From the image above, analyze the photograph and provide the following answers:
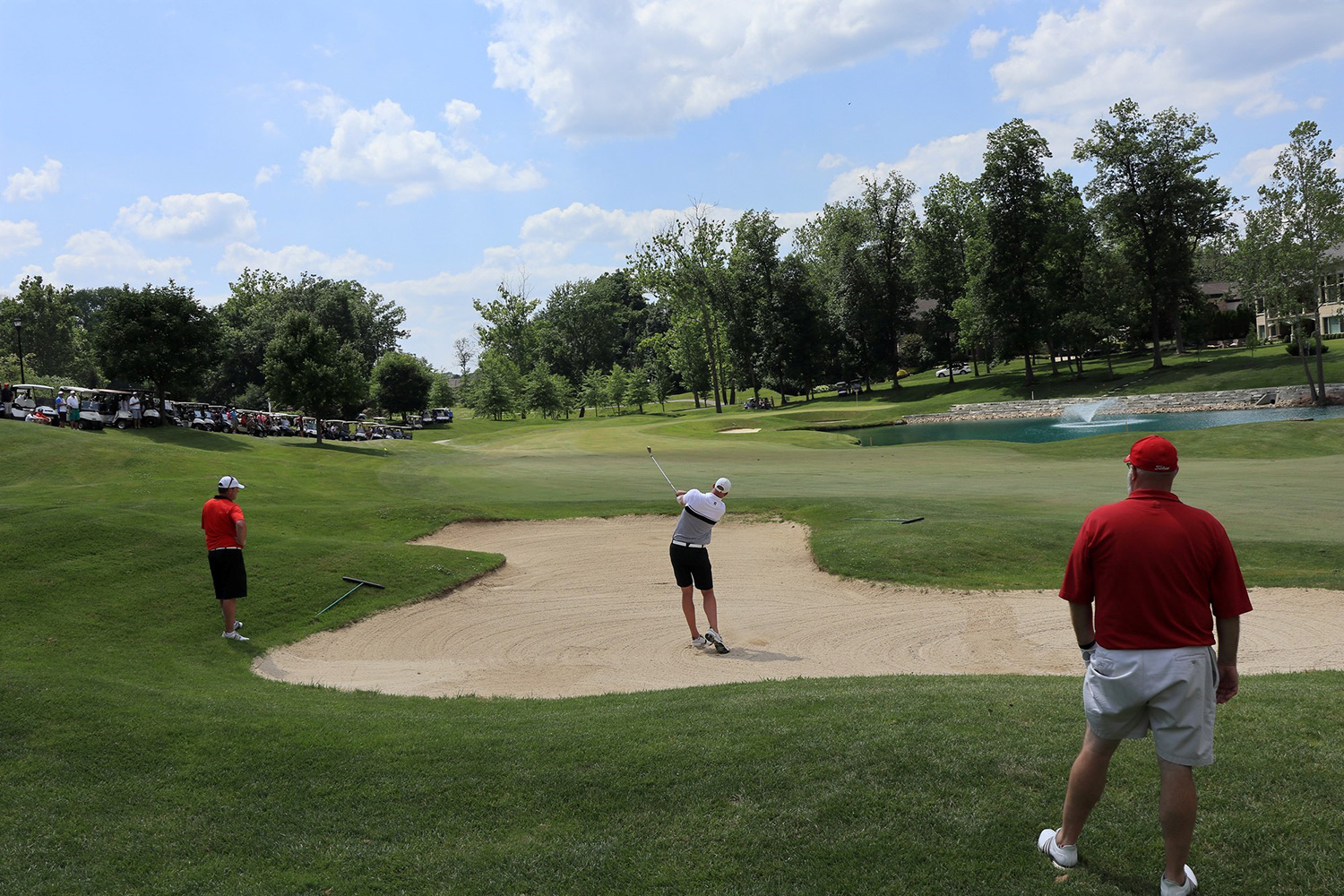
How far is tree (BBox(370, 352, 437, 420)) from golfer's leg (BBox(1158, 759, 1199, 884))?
98.1 meters

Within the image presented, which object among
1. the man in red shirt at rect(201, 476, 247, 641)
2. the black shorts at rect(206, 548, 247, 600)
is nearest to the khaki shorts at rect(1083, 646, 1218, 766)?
the man in red shirt at rect(201, 476, 247, 641)

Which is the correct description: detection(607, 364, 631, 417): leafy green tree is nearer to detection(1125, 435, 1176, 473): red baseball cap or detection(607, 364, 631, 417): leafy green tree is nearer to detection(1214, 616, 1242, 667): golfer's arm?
detection(1125, 435, 1176, 473): red baseball cap

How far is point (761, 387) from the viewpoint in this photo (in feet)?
397

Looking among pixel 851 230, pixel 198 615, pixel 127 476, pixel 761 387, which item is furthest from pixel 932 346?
pixel 198 615

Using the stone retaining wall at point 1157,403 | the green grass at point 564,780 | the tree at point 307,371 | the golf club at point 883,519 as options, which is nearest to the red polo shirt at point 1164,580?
the green grass at point 564,780

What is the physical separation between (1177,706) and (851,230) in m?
90.7

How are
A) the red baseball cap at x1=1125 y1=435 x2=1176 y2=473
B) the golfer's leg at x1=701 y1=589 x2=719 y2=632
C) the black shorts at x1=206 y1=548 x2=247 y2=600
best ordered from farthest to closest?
the black shorts at x1=206 y1=548 x2=247 y2=600 < the golfer's leg at x1=701 y1=589 x2=719 y2=632 < the red baseball cap at x1=1125 y1=435 x2=1176 y2=473

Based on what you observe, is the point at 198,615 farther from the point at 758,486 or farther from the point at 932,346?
the point at 932,346

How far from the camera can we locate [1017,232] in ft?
255

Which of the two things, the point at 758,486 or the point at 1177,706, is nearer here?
the point at 1177,706

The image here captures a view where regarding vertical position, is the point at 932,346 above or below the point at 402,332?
below

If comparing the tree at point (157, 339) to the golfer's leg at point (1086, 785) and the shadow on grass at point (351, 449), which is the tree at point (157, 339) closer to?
the shadow on grass at point (351, 449)

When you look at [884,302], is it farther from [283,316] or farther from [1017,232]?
[283,316]

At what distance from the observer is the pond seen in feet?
188
